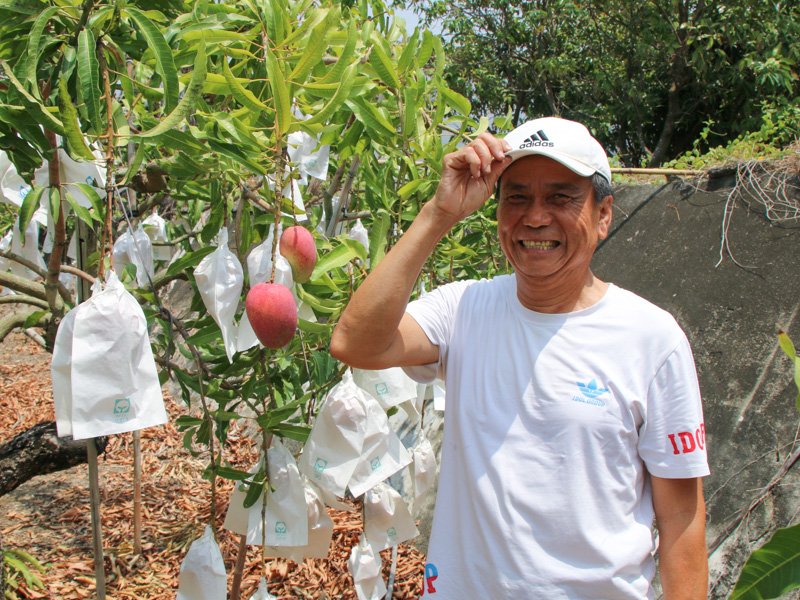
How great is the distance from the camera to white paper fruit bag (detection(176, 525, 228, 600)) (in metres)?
1.60

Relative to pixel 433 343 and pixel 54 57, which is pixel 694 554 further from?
pixel 54 57

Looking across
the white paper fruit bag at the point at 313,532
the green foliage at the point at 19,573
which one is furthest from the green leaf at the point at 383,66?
the green foliage at the point at 19,573

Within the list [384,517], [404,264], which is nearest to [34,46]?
[404,264]

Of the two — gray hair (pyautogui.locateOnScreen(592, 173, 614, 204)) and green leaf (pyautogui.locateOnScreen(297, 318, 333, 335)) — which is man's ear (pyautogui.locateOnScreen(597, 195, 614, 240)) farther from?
green leaf (pyautogui.locateOnScreen(297, 318, 333, 335))

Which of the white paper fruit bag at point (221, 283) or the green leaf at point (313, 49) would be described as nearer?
the green leaf at point (313, 49)

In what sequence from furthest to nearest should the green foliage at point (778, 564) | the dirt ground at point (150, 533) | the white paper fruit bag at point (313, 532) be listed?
the dirt ground at point (150, 533) → the white paper fruit bag at point (313, 532) → the green foliage at point (778, 564)

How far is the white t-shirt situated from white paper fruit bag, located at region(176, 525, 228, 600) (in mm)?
601

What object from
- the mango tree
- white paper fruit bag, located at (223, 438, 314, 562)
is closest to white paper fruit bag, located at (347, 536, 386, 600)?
white paper fruit bag, located at (223, 438, 314, 562)

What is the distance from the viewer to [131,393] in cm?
119

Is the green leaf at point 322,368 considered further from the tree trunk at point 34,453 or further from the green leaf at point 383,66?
the tree trunk at point 34,453

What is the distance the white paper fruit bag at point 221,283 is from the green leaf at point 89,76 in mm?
401

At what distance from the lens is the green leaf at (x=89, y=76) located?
47.8 inches

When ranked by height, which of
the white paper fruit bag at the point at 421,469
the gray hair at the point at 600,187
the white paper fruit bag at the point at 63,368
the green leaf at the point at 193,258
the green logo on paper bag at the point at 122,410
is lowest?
the white paper fruit bag at the point at 421,469

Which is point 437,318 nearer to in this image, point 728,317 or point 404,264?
point 404,264
